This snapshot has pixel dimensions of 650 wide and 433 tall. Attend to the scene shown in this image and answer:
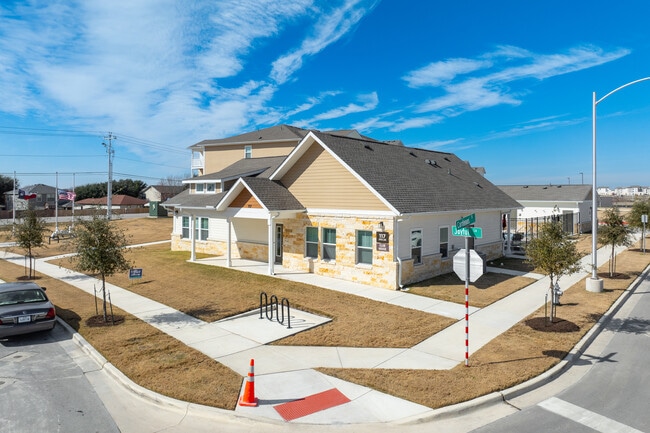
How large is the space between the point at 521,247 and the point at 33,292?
2805 centimetres

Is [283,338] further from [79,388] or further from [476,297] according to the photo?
[476,297]

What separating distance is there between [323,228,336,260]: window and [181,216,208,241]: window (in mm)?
11321

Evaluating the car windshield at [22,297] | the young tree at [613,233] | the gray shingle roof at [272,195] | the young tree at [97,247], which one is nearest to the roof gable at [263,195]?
the gray shingle roof at [272,195]

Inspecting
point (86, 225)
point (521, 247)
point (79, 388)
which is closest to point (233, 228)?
point (86, 225)

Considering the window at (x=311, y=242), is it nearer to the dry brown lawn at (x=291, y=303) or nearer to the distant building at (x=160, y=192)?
the dry brown lawn at (x=291, y=303)

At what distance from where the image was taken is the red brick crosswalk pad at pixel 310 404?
23.8 feet

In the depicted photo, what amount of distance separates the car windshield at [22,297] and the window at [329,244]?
11746mm

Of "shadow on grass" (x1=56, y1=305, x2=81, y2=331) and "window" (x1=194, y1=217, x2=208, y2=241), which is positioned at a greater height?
"window" (x1=194, y1=217, x2=208, y2=241)

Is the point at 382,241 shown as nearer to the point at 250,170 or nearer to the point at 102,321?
the point at 102,321

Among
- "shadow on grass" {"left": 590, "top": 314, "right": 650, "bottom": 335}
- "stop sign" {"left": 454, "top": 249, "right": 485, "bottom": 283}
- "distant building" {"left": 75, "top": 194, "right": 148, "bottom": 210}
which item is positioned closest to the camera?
"stop sign" {"left": 454, "top": 249, "right": 485, "bottom": 283}

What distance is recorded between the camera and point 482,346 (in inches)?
411

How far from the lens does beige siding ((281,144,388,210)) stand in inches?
723

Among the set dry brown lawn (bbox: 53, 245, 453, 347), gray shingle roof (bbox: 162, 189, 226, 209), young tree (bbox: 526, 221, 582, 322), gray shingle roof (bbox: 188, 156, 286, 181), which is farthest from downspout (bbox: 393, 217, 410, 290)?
gray shingle roof (bbox: 162, 189, 226, 209)

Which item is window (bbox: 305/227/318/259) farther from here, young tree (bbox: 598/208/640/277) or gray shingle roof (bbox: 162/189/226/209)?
young tree (bbox: 598/208/640/277)
